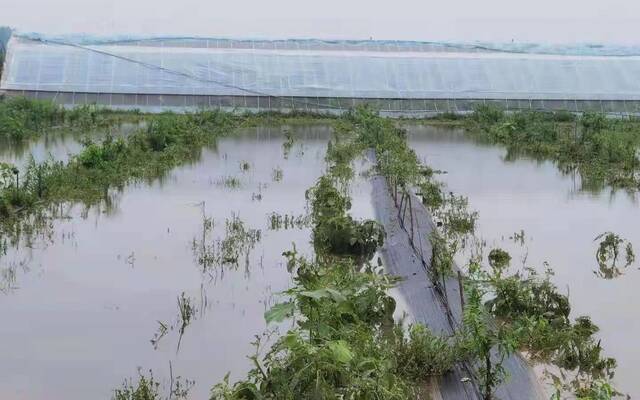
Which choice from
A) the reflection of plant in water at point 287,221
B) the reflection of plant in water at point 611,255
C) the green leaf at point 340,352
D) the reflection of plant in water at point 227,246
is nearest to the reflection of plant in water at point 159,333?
the reflection of plant in water at point 227,246

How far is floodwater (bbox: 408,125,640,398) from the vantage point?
21.2 feet

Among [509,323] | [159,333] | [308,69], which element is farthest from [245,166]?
[308,69]

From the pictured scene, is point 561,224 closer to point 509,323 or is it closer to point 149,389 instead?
point 509,323

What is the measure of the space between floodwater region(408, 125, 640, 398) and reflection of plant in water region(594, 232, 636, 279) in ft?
0.25

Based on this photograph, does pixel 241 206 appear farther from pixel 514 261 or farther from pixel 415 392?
pixel 415 392

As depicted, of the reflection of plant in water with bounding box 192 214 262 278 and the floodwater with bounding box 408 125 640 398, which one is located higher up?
the floodwater with bounding box 408 125 640 398

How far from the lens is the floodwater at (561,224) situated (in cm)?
646

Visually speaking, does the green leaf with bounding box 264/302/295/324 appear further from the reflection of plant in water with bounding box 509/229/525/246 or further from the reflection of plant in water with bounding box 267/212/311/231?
the reflection of plant in water with bounding box 267/212/311/231

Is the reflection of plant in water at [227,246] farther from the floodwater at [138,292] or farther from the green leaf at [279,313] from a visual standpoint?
the green leaf at [279,313]

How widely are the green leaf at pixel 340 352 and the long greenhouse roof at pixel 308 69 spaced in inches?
755

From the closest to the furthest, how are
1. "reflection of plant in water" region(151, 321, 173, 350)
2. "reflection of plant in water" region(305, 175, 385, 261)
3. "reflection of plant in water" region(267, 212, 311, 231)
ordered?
"reflection of plant in water" region(151, 321, 173, 350) < "reflection of plant in water" region(305, 175, 385, 261) < "reflection of plant in water" region(267, 212, 311, 231)

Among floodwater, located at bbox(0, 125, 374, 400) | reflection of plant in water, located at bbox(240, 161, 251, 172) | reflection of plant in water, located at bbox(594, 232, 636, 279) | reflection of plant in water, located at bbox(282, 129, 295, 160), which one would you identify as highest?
reflection of plant in water, located at bbox(594, 232, 636, 279)

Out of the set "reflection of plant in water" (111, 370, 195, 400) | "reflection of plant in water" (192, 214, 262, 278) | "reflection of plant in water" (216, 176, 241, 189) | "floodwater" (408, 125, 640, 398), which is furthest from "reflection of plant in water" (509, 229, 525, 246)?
"reflection of plant in water" (111, 370, 195, 400)

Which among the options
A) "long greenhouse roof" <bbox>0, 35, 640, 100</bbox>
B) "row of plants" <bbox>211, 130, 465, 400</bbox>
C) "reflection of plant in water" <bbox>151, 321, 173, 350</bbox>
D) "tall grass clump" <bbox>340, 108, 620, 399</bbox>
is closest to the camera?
"row of plants" <bbox>211, 130, 465, 400</bbox>
